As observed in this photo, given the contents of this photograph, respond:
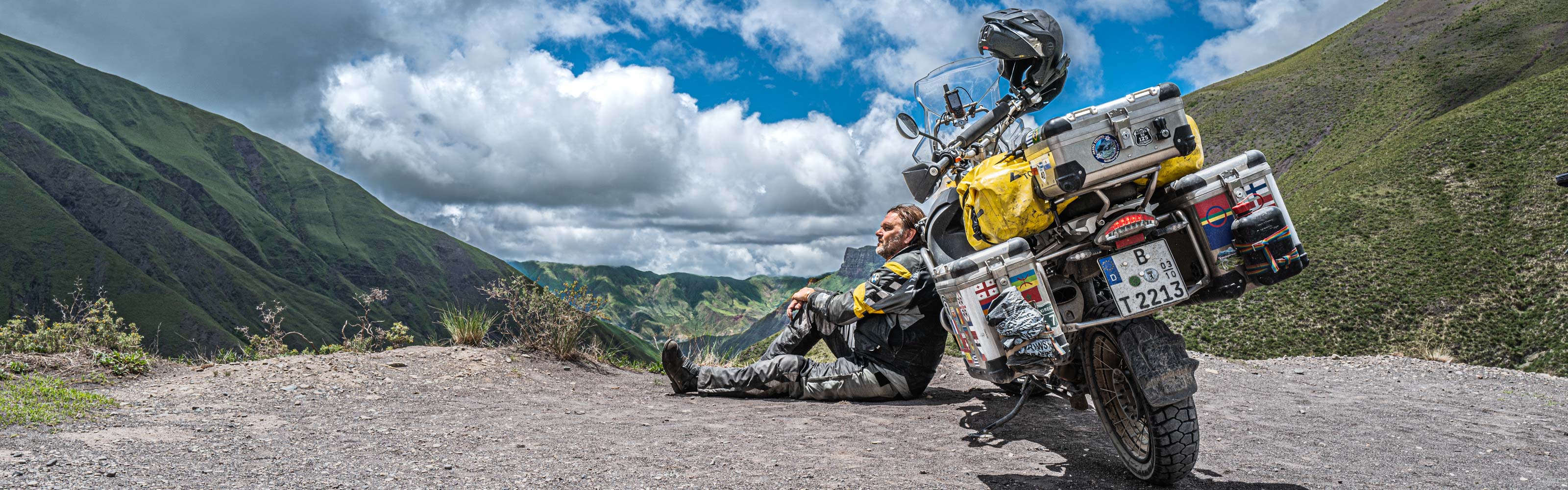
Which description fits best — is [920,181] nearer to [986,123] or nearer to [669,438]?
[986,123]

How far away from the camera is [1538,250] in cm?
2602

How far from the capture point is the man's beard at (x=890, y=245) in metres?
6.06

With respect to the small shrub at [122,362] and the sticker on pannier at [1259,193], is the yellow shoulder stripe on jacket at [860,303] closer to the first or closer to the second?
the sticker on pannier at [1259,193]

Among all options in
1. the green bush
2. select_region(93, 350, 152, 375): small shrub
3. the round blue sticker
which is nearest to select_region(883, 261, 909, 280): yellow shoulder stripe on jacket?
the round blue sticker

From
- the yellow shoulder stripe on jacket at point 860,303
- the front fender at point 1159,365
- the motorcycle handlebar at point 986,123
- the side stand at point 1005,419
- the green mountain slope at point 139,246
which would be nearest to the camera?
the front fender at point 1159,365

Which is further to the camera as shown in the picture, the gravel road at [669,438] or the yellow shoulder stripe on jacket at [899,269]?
the yellow shoulder stripe on jacket at [899,269]

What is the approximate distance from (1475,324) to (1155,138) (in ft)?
96.6

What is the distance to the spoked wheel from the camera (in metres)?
3.27

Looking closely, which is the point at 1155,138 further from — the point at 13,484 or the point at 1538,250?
the point at 1538,250

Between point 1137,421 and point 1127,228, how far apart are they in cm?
101

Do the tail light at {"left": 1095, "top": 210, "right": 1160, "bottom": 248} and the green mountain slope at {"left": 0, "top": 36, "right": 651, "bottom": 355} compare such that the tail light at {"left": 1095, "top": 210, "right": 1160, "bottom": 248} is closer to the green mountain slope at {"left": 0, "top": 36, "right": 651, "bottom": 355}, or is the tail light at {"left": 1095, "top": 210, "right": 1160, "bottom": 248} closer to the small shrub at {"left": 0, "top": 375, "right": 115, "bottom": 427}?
the small shrub at {"left": 0, "top": 375, "right": 115, "bottom": 427}

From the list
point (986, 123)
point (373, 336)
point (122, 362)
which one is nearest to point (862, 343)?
point (986, 123)

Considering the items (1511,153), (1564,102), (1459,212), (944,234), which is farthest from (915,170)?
(1564,102)

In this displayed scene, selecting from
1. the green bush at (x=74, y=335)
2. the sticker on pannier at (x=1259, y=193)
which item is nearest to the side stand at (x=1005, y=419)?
the sticker on pannier at (x=1259, y=193)
